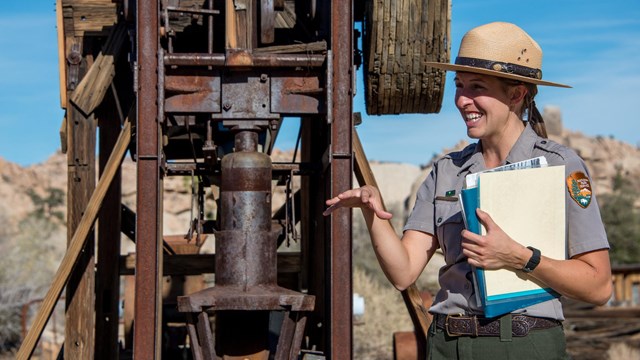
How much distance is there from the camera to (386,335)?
57.7ft

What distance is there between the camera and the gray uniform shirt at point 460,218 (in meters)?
2.99

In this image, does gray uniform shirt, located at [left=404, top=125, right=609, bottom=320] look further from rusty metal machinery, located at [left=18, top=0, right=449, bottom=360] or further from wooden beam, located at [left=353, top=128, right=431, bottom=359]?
wooden beam, located at [left=353, top=128, right=431, bottom=359]

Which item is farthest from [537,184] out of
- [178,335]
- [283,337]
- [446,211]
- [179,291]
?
[179,291]

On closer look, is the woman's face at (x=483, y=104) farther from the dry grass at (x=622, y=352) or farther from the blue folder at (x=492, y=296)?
the dry grass at (x=622, y=352)

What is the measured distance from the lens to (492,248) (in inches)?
112

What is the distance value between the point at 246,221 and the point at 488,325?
2884 millimetres

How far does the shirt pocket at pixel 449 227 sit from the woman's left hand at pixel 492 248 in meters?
0.31

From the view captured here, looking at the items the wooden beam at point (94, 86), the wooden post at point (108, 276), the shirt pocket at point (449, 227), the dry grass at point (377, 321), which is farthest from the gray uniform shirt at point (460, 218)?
the dry grass at point (377, 321)

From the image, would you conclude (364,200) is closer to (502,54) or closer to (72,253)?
(502,54)

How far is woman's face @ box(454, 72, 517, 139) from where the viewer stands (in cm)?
316

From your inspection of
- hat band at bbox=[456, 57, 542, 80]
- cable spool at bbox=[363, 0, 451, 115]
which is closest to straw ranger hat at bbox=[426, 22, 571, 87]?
hat band at bbox=[456, 57, 542, 80]

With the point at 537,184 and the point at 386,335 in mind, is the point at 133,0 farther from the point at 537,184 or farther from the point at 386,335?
the point at 386,335

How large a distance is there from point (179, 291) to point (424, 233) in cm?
787

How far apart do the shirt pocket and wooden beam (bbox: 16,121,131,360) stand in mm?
3648
